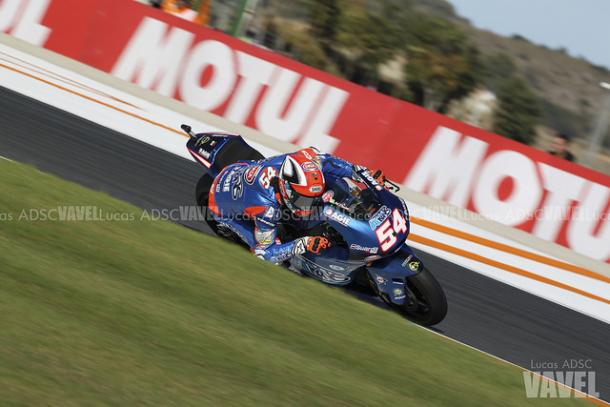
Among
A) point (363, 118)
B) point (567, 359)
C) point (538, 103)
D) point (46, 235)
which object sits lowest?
point (46, 235)

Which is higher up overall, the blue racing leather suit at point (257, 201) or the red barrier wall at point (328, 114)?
the red barrier wall at point (328, 114)

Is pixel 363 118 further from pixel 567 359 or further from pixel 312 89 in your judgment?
pixel 567 359

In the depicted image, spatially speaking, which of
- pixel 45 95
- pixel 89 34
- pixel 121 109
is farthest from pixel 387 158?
pixel 89 34

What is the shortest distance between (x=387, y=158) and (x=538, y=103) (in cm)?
1204

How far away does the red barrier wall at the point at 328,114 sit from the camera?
42.8 ft

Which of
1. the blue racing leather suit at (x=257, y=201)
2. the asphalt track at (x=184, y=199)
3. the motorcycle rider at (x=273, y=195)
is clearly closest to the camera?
the motorcycle rider at (x=273, y=195)

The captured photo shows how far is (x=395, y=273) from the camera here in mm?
7559

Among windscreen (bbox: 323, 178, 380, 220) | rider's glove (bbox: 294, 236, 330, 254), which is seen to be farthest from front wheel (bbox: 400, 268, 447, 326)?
rider's glove (bbox: 294, 236, 330, 254)

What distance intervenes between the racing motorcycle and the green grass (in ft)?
1.66

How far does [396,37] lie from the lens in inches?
1178

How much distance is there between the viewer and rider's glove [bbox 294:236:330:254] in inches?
307

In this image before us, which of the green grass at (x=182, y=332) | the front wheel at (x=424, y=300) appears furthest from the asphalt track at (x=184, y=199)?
the green grass at (x=182, y=332)

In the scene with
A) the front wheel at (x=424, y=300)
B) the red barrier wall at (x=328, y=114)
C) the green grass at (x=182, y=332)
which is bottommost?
the green grass at (x=182, y=332)

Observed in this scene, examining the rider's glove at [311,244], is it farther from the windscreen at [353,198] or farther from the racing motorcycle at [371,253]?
the windscreen at [353,198]
